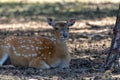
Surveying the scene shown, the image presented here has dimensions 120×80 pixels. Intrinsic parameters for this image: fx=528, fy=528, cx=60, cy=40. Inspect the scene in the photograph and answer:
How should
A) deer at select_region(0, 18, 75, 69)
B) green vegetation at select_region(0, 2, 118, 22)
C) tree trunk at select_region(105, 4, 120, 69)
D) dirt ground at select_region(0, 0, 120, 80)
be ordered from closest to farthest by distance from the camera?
dirt ground at select_region(0, 0, 120, 80) → tree trunk at select_region(105, 4, 120, 69) → deer at select_region(0, 18, 75, 69) → green vegetation at select_region(0, 2, 118, 22)

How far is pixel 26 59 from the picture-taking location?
963 cm

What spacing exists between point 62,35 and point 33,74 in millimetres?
881

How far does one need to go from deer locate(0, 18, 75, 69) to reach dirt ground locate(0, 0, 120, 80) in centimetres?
22

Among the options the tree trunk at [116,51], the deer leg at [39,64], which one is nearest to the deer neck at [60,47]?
the deer leg at [39,64]

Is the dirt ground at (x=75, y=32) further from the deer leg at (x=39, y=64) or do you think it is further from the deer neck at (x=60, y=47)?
the deer neck at (x=60, y=47)

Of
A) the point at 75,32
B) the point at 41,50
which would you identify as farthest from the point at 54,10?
the point at 41,50

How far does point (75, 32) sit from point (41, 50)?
4.59 meters

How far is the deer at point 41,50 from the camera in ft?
30.3

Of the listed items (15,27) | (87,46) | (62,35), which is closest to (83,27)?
(15,27)

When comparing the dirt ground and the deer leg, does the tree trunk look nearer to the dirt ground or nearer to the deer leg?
the dirt ground

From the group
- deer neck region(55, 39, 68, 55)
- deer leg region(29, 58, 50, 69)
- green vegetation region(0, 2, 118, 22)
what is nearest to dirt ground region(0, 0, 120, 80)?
green vegetation region(0, 2, 118, 22)

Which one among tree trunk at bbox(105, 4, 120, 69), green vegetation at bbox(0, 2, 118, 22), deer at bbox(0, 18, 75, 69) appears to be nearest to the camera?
tree trunk at bbox(105, 4, 120, 69)

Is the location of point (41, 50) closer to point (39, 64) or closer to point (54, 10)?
point (39, 64)

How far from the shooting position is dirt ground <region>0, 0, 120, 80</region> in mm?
8586
